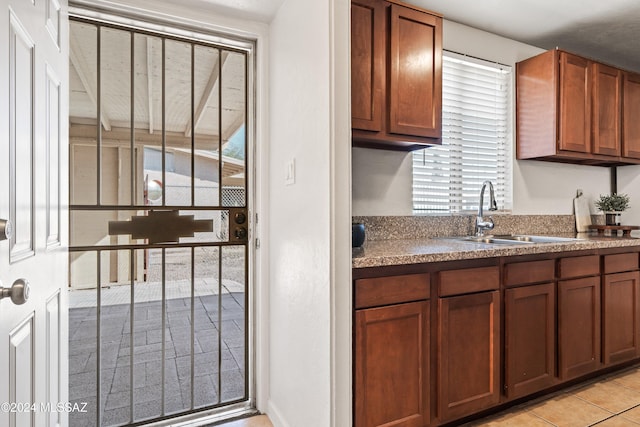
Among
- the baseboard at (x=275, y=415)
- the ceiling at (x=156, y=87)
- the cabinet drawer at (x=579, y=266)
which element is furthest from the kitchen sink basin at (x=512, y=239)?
the ceiling at (x=156, y=87)

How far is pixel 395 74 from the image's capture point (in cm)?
200

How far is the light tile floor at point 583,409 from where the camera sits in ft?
6.37

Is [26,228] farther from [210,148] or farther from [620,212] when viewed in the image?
[620,212]

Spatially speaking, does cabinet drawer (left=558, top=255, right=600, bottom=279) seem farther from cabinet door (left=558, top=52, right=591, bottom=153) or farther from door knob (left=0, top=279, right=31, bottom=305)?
door knob (left=0, top=279, right=31, bottom=305)

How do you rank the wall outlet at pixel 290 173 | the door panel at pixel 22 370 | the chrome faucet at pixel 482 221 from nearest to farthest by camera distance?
the door panel at pixel 22 370, the wall outlet at pixel 290 173, the chrome faucet at pixel 482 221

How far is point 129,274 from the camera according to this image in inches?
76.3

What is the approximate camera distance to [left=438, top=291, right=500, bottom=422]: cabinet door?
1.75 metres

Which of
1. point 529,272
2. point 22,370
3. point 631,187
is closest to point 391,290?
point 529,272

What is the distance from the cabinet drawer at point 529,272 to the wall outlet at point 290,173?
1.21m

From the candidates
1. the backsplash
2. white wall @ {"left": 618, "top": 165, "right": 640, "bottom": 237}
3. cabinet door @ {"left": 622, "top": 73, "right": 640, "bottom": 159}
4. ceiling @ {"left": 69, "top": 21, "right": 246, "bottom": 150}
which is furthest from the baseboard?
white wall @ {"left": 618, "top": 165, "right": 640, "bottom": 237}

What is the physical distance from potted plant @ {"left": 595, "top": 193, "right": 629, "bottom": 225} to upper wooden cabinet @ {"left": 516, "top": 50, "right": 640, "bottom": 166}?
0.34 m

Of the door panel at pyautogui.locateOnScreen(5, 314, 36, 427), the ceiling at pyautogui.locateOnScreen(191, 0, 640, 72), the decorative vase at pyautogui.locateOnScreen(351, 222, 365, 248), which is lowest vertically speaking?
the door panel at pyautogui.locateOnScreen(5, 314, 36, 427)

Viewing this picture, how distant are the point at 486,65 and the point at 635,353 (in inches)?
90.0

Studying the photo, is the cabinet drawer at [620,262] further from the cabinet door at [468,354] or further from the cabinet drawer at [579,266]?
the cabinet door at [468,354]
